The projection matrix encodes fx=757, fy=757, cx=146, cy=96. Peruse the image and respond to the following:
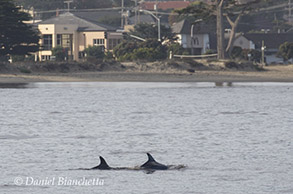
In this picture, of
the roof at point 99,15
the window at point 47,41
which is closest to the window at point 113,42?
the window at point 47,41

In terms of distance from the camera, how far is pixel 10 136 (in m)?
32.6

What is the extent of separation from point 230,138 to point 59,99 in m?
25.1

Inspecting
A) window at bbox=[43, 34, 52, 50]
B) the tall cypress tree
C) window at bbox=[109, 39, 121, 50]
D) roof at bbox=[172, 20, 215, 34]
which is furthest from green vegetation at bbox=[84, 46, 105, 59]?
the tall cypress tree

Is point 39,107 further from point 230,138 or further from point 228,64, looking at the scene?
point 228,64

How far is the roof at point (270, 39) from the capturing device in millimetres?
132375

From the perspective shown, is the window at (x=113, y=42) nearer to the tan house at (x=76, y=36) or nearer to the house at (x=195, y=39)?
the tan house at (x=76, y=36)

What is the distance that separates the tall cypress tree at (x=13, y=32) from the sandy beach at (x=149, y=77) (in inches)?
221

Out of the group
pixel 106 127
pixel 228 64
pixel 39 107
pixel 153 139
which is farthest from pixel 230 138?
pixel 228 64

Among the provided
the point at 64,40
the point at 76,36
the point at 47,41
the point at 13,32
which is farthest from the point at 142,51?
the point at 76,36

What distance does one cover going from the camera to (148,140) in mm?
31422

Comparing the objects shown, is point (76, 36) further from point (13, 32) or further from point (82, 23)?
point (13, 32)

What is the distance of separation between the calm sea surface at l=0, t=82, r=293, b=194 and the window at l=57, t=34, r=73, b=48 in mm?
65221

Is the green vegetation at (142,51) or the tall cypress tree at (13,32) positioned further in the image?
the green vegetation at (142,51)

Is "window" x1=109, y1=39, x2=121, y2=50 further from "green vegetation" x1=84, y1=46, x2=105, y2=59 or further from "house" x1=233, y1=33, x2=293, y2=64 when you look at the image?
"house" x1=233, y1=33, x2=293, y2=64
